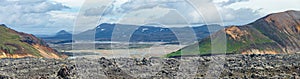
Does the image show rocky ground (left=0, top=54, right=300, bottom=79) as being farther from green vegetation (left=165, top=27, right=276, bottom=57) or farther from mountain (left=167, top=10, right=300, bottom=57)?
green vegetation (left=165, top=27, right=276, bottom=57)

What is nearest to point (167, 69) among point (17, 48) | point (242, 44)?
point (242, 44)

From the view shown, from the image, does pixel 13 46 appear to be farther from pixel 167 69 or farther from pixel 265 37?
pixel 167 69

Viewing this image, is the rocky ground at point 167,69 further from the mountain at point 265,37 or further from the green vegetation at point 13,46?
the green vegetation at point 13,46

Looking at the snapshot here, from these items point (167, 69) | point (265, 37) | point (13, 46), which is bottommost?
point (265, 37)

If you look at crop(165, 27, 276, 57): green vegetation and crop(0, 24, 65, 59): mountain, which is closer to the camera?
crop(0, 24, 65, 59): mountain

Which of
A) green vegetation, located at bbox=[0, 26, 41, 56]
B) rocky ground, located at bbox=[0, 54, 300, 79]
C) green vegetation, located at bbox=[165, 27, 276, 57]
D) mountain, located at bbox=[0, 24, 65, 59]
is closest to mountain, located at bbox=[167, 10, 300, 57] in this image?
green vegetation, located at bbox=[165, 27, 276, 57]

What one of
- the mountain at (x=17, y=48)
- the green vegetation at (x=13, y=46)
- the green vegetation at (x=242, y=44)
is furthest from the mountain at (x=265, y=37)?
the green vegetation at (x=13, y=46)

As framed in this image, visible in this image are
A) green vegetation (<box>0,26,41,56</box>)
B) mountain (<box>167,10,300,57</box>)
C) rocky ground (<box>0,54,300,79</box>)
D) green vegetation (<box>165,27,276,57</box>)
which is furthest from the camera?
mountain (<box>167,10,300,57</box>)
